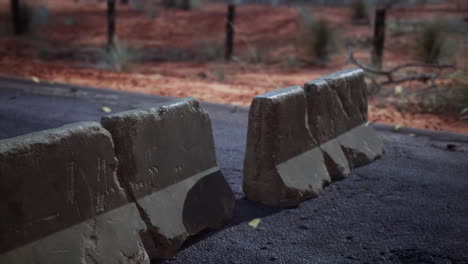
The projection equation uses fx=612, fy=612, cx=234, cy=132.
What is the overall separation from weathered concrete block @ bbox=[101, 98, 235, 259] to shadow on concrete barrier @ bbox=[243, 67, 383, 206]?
35cm

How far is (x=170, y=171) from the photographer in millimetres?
3971

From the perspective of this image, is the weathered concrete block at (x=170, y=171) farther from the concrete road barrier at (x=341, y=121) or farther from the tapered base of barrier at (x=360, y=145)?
the tapered base of barrier at (x=360, y=145)

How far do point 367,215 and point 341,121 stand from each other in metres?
1.32

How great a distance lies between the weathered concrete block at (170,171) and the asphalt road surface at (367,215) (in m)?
0.14

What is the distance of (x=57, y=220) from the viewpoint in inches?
124

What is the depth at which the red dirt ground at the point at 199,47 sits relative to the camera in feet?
33.3

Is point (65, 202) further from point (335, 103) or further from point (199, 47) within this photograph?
point (199, 47)

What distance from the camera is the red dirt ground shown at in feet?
33.3

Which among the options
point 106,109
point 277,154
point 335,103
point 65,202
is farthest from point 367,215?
point 106,109

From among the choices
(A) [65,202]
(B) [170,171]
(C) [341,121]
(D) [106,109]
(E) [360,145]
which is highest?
(A) [65,202]

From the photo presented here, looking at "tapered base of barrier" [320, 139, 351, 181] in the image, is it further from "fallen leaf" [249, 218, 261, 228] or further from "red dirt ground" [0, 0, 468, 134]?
"red dirt ground" [0, 0, 468, 134]

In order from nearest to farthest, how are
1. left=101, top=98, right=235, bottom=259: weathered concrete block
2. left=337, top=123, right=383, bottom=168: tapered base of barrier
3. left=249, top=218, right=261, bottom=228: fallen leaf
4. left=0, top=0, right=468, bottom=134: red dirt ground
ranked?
left=101, top=98, right=235, bottom=259: weathered concrete block
left=249, top=218, right=261, bottom=228: fallen leaf
left=337, top=123, right=383, bottom=168: tapered base of barrier
left=0, top=0, right=468, bottom=134: red dirt ground

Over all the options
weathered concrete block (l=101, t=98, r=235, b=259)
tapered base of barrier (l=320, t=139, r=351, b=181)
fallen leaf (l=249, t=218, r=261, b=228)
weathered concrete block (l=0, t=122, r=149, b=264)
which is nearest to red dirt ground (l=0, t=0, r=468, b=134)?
tapered base of barrier (l=320, t=139, r=351, b=181)

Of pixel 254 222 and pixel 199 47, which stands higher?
pixel 254 222
